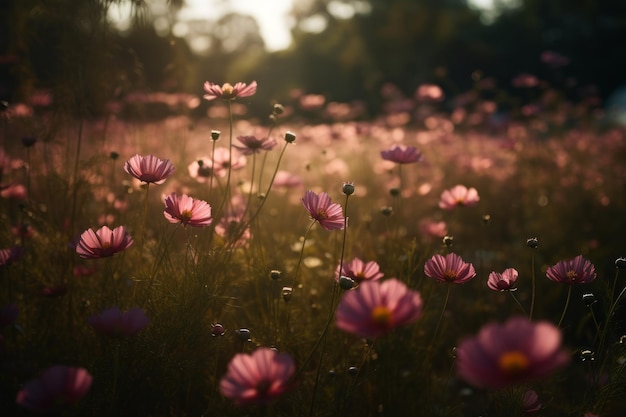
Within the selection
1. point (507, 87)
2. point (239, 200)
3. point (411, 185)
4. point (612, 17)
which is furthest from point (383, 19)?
point (239, 200)

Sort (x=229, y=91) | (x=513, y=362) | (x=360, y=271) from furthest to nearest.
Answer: (x=229, y=91), (x=360, y=271), (x=513, y=362)

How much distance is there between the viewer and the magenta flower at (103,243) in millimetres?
1105

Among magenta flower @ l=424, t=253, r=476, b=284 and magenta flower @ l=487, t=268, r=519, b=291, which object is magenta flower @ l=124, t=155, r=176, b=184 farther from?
magenta flower @ l=487, t=268, r=519, b=291

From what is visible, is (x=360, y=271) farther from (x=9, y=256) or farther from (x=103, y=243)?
(x=9, y=256)

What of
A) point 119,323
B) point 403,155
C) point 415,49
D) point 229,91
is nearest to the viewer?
point 119,323

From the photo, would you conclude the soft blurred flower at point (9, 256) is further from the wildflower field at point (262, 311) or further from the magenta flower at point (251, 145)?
the magenta flower at point (251, 145)

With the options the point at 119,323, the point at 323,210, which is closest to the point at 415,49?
the point at 323,210

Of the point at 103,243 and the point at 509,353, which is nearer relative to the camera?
the point at 509,353

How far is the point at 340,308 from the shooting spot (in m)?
0.73

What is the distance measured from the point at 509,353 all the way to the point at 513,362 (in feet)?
0.04

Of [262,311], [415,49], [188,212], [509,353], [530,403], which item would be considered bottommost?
[530,403]

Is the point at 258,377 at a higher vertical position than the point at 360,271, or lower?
lower

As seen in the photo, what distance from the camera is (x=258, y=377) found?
77 cm

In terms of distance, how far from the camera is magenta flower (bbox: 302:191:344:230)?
1198 mm
